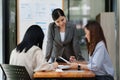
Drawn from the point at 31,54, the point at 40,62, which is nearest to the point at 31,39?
the point at 31,54

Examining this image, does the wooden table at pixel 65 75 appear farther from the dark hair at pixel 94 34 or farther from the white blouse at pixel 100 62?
the dark hair at pixel 94 34

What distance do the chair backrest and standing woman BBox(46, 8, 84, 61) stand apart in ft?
3.94

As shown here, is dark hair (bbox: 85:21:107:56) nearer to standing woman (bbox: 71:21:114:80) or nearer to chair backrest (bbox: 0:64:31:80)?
standing woman (bbox: 71:21:114:80)

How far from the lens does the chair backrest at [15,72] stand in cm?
312

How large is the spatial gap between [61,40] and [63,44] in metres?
0.07

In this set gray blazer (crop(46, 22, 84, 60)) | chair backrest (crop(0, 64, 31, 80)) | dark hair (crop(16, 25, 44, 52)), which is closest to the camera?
chair backrest (crop(0, 64, 31, 80))

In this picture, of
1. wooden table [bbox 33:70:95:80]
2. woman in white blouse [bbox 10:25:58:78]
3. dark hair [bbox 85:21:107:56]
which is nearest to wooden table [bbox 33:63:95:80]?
wooden table [bbox 33:70:95:80]

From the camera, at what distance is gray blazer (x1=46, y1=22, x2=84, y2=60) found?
4.40 m

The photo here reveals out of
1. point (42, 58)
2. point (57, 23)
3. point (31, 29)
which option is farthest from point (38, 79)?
point (57, 23)

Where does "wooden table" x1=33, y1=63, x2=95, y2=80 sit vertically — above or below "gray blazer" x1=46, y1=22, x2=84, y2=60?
below

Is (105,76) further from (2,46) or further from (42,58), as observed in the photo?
(2,46)

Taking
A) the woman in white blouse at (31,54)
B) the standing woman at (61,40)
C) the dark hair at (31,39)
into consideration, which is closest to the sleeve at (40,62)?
the woman in white blouse at (31,54)

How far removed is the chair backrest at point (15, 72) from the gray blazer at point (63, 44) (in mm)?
1218

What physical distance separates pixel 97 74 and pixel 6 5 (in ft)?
10.9
